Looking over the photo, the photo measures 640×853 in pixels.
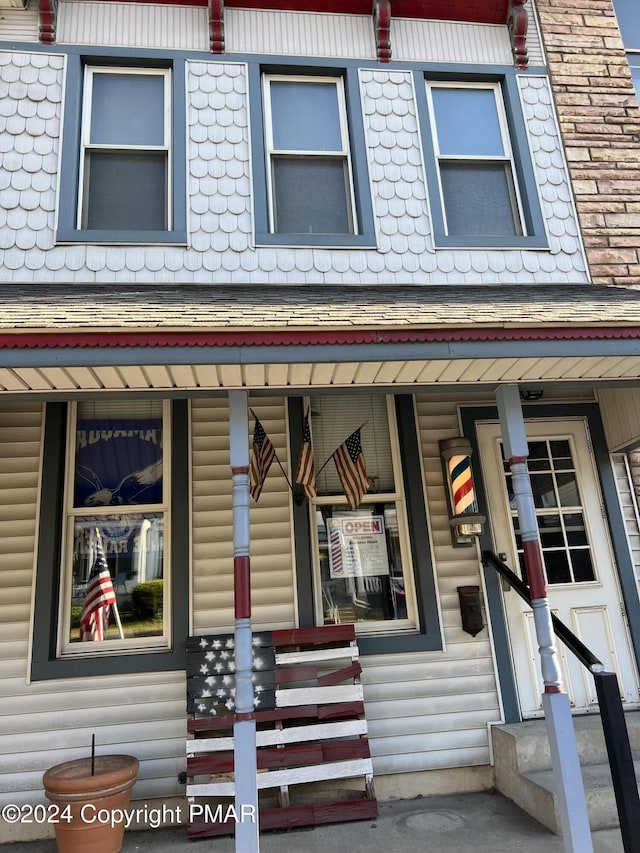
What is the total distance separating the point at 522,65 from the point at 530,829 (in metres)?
6.66

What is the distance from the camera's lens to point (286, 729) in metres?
4.38

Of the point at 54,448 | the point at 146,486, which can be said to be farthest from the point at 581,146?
the point at 54,448

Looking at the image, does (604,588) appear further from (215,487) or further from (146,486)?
(146,486)

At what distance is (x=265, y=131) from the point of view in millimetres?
5582

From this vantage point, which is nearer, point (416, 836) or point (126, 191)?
point (416, 836)

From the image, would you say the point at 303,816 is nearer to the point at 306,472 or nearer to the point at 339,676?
the point at 339,676

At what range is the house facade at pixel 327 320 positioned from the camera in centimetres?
436

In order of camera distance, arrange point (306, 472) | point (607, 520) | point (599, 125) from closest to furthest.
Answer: point (306, 472) < point (607, 520) < point (599, 125)

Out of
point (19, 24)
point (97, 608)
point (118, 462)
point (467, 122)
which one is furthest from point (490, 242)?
point (19, 24)

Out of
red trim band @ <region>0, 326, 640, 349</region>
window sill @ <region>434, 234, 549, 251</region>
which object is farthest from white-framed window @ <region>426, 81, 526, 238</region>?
red trim band @ <region>0, 326, 640, 349</region>

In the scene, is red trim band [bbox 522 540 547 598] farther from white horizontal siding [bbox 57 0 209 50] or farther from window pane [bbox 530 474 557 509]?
white horizontal siding [bbox 57 0 209 50]

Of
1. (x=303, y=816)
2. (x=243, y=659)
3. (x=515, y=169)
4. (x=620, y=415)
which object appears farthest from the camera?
(x=515, y=169)

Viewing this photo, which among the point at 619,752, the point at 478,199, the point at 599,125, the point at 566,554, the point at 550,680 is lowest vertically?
the point at 619,752

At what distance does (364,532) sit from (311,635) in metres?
1.03
